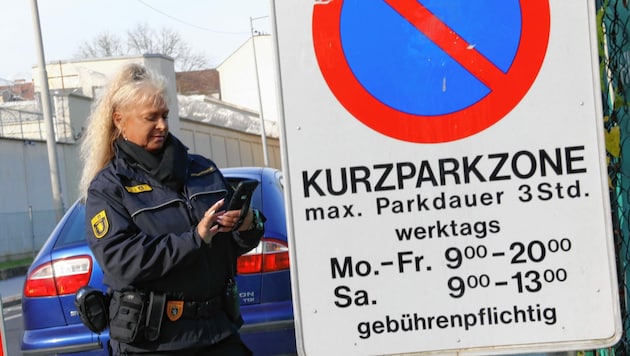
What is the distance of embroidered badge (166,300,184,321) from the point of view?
3289 millimetres

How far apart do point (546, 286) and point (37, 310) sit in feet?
14.4

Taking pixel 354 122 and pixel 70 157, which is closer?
pixel 354 122

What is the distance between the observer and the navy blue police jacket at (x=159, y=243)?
3.21 metres

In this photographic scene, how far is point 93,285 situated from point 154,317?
2.78 m

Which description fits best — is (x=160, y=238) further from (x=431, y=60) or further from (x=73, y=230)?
(x=73, y=230)

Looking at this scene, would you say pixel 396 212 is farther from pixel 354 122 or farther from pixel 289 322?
pixel 289 322

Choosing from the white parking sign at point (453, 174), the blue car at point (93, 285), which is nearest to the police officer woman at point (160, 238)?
the white parking sign at point (453, 174)

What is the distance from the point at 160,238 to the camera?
325 centimetres

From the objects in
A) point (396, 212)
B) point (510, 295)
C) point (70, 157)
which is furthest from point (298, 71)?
point (70, 157)

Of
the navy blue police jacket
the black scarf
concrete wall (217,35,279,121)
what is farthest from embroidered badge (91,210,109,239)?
concrete wall (217,35,279,121)

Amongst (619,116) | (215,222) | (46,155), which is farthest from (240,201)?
(46,155)

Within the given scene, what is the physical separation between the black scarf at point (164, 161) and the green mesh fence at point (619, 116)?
151cm

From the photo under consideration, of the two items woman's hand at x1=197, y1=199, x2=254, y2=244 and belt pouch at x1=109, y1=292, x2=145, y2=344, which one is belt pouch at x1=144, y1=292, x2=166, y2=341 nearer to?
belt pouch at x1=109, y1=292, x2=145, y2=344

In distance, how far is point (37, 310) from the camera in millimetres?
6098
